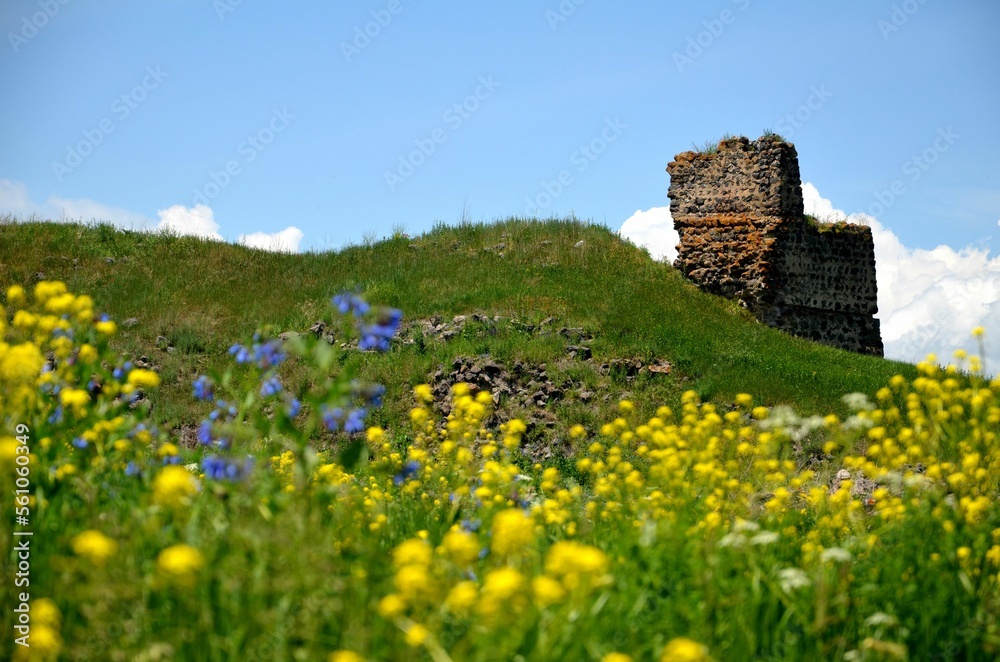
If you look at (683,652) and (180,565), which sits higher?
(180,565)

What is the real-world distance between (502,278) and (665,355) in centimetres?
451

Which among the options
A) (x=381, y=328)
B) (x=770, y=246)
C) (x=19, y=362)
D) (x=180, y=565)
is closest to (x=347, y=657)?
(x=180, y=565)

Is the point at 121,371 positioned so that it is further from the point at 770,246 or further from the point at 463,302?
the point at 770,246

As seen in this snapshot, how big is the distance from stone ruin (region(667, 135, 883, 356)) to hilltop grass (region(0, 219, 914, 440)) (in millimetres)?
753

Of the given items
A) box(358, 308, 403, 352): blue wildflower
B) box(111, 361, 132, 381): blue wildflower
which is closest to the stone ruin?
box(358, 308, 403, 352): blue wildflower

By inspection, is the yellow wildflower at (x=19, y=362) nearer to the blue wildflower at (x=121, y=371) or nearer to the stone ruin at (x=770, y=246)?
the blue wildflower at (x=121, y=371)

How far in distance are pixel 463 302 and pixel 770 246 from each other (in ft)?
22.4

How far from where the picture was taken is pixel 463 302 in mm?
17203

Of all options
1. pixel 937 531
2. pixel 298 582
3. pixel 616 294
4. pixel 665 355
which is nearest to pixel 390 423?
pixel 665 355

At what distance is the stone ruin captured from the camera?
63.1 feet

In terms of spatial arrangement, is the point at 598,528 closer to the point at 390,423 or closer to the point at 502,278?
the point at 390,423

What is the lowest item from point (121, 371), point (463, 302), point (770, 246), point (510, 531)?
point (510, 531)

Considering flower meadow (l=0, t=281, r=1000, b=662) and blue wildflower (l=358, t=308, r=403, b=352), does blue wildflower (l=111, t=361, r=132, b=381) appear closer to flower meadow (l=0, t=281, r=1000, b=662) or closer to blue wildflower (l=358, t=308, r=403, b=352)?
flower meadow (l=0, t=281, r=1000, b=662)

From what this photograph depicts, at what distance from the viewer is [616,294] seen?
1762cm
